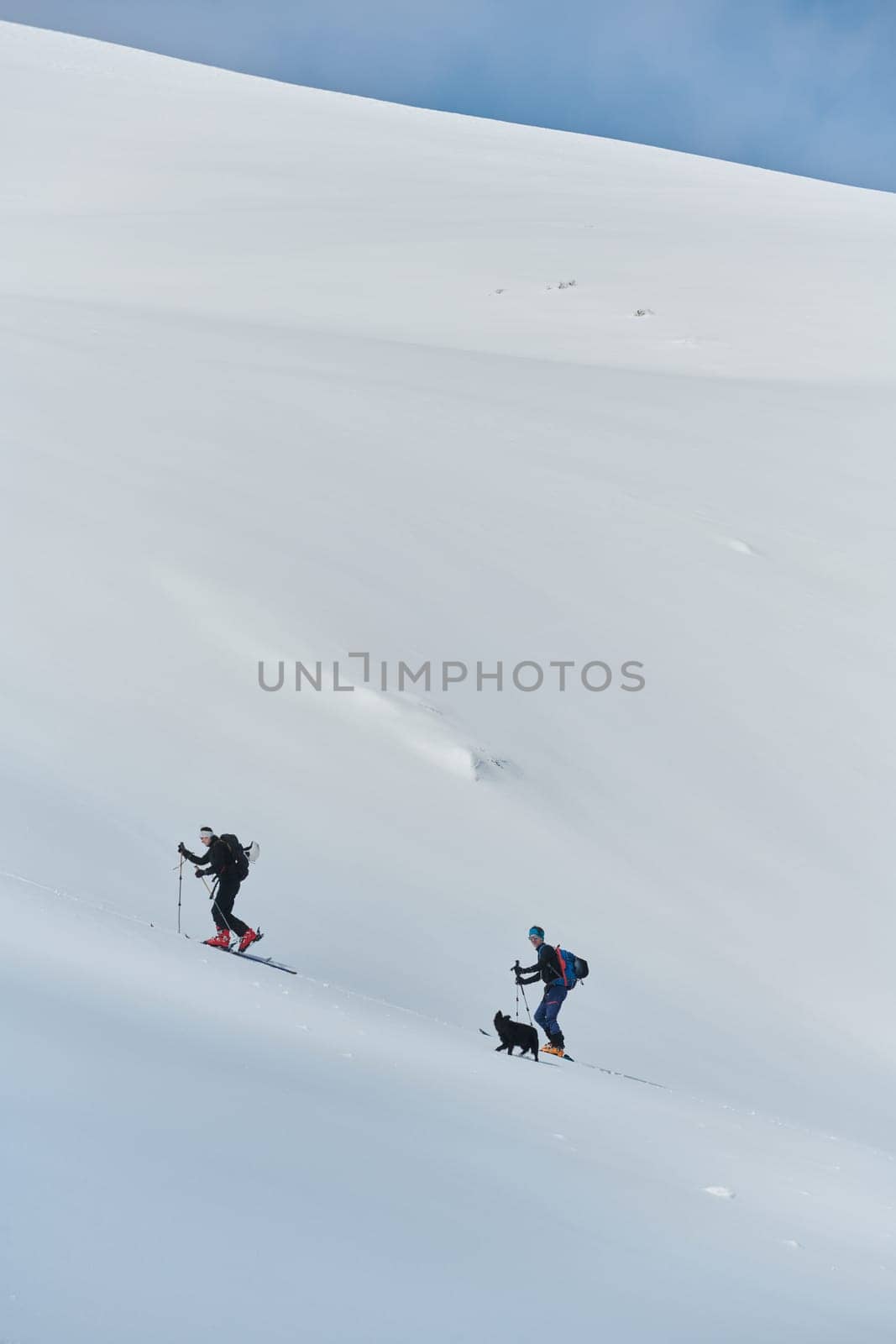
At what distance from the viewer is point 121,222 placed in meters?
28.2

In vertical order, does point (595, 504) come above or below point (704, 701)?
above

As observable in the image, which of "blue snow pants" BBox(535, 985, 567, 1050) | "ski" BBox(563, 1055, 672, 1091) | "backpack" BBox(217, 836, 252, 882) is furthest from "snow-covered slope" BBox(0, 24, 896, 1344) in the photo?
"backpack" BBox(217, 836, 252, 882)

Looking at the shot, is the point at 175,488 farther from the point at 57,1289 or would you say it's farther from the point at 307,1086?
the point at 57,1289

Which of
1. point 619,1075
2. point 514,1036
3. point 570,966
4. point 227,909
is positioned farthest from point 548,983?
point 227,909

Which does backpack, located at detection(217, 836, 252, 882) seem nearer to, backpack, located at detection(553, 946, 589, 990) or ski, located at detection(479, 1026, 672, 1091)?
ski, located at detection(479, 1026, 672, 1091)

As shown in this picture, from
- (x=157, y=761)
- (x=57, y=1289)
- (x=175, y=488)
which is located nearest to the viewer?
(x=57, y=1289)

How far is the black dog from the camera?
7109mm

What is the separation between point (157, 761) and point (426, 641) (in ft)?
8.86

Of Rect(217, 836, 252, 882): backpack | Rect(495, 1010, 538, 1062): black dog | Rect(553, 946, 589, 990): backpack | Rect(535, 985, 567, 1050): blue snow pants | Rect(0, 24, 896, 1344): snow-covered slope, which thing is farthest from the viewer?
Rect(535, 985, 567, 1050): blue snow pants

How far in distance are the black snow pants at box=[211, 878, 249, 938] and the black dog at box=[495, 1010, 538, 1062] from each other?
1539 mm

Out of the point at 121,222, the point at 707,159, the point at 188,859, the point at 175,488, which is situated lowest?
the point at 188,859

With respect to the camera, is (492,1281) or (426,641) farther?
(426,641)

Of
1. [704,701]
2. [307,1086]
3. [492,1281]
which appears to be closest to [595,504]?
[704,701]

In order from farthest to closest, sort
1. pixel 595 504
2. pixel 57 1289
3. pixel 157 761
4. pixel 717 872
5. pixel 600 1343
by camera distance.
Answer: pixel 595 504 → pixel 717 872 → pixel 157 761 → pixel 600 1343 → pixel 57 1289
